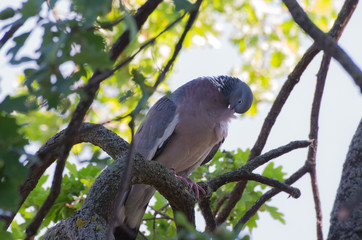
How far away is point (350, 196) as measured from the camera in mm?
2656

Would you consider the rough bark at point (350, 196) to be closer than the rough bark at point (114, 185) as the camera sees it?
Yes

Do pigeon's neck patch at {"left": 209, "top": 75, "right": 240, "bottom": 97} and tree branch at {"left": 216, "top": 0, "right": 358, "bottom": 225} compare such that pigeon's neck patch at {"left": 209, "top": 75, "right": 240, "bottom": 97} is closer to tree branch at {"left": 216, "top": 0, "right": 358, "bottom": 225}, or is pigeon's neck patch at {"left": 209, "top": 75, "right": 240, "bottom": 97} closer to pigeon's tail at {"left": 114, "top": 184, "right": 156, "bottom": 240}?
tree branch at {"left": 216, "top": 0, "right": 358, "bottom": 225}

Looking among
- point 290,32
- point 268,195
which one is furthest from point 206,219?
point 290,32

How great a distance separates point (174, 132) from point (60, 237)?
7.47 feet

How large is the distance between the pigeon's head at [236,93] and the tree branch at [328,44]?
99.3 inches

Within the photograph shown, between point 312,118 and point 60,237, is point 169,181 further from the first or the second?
point 312,118

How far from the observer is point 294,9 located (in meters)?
2.18

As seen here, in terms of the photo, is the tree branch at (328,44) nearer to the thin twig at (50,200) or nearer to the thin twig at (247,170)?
the thin twig at (50,200)

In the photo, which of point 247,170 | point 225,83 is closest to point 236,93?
point 225,83

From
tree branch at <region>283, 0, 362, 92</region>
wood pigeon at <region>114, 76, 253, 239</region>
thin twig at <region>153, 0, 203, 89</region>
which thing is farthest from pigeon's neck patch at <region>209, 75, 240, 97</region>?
thin twig at <region>153, 0, 203, 89</region>

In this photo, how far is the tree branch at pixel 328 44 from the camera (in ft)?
5.60

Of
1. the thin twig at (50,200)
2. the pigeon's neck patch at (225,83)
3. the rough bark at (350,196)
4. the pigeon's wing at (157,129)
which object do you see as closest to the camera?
the thin twig at (50,200)

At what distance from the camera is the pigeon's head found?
474cm

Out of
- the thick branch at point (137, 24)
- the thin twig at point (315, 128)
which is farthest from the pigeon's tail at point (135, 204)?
the thick branch at point (137, 24)
